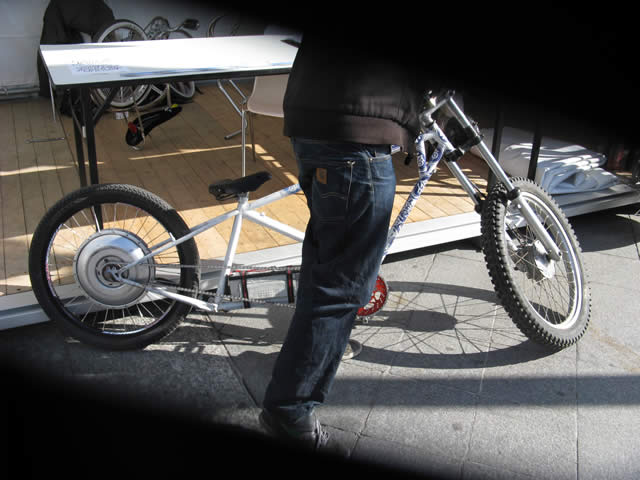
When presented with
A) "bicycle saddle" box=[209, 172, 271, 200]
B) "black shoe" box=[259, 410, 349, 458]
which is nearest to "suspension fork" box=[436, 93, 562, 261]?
"bicycle saddle" box=[209, 172, 271, 200]

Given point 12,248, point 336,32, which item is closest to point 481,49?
point 336,32

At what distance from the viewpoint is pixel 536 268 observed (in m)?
2.76

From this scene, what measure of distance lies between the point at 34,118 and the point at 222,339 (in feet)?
11.8

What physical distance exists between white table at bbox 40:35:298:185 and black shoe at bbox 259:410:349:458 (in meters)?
1.28

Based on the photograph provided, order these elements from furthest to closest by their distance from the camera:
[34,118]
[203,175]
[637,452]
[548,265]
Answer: [34,118] < [203,175] < [548,265] < [637,452]

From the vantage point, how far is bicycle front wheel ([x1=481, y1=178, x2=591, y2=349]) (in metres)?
2.50

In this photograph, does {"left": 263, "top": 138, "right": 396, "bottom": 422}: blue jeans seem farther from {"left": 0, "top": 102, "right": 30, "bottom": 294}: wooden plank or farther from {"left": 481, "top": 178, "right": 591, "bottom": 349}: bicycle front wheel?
{"left": 0, "top": 102, "right": 30, "bottom": 294}: wooden plank

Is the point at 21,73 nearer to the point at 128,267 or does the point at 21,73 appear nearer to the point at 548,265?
Result: the point at 128,267

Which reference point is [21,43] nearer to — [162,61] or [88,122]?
[162,61]

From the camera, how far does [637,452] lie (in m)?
2.12

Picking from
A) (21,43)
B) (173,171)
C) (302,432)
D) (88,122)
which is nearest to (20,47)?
(21,43)

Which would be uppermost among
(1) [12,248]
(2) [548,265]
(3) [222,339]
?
(2) [548,265]

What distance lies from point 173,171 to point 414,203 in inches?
84.0

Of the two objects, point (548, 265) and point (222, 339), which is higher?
point (548, 265)
